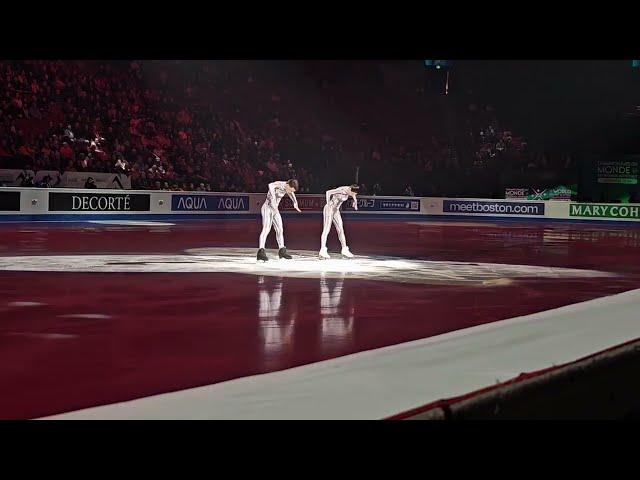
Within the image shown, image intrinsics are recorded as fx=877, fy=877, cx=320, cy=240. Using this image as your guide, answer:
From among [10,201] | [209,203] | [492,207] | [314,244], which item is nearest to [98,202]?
[10,201]

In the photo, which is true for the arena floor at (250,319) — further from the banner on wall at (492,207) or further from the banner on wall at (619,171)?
the banner on wall at (492,207)

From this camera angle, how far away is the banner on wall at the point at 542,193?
42531 millimetres

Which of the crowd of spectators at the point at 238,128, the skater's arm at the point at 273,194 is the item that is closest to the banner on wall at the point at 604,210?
the crowd of spectators at the point at 238,128

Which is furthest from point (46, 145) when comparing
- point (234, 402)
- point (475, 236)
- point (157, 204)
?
point (234, 402)

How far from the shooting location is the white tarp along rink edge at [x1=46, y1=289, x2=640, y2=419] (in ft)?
15.1

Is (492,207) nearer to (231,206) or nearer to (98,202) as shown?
(231,206)

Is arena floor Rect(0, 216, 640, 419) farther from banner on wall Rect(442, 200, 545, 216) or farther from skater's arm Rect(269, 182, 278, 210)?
banner on wall Rect(442, 200, 545, 216)

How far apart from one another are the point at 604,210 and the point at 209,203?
1820cm

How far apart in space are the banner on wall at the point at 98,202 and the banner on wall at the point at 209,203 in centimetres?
172

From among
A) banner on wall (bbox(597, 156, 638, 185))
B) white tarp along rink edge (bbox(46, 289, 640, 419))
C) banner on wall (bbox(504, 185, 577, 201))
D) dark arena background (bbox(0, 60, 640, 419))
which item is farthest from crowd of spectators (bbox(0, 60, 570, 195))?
white tarp along rink edge (bbox(46, 289, 640, 419))

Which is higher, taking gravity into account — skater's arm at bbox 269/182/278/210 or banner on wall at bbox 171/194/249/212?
skater's arm at bbox 269/182/278/210

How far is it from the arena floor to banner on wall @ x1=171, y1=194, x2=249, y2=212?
45.5 feet

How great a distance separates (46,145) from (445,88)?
2298 centimetres

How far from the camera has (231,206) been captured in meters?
Answer: 35.4
